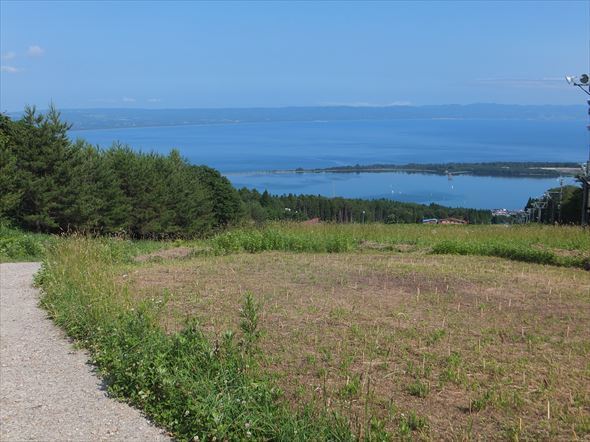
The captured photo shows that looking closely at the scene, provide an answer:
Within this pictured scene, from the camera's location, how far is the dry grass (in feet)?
14.1

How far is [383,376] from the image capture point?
16.1ft

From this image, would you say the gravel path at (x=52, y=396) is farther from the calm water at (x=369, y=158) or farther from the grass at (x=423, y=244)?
the calm water at (x=369, y=158)

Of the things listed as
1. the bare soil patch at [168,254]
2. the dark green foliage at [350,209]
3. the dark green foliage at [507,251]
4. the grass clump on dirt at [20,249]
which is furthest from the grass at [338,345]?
the dark green foliage at [350,209]

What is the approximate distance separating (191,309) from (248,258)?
173 inches

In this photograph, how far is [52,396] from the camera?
5.28m

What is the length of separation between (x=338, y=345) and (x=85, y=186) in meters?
22.3

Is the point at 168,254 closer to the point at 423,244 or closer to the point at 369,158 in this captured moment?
the point at 423,244

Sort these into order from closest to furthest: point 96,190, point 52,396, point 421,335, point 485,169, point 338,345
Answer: point 52,396 < point 338,345 < point 421,335 < point 96,190 < point 485,169

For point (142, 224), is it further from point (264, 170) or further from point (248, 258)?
point (264, 170)

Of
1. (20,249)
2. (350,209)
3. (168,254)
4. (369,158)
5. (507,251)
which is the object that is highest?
(507,251)

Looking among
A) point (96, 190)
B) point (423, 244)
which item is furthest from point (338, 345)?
point (96, 190)

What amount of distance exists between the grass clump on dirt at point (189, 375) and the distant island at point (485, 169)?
72.4m

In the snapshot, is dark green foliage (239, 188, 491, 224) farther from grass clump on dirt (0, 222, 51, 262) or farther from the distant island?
the distant island

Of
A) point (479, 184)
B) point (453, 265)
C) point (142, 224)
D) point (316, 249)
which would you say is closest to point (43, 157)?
point (142, 224)
